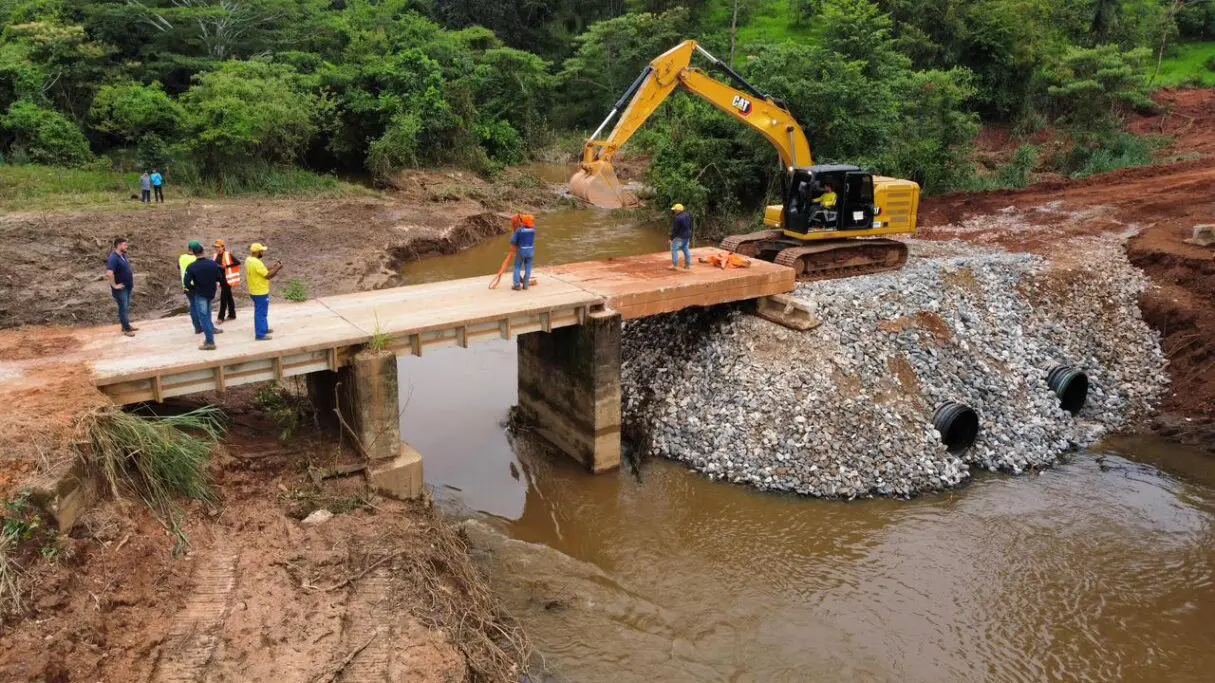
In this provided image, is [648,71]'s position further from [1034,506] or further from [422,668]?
[422,668]

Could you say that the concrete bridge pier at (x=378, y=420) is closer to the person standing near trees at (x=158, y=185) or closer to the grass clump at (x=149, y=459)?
the grass clump at (x=149, y=459)

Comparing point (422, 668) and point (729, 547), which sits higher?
point (422, 668)

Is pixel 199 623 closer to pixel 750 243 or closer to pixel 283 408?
pixel 283 408

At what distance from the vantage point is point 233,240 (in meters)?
23.3

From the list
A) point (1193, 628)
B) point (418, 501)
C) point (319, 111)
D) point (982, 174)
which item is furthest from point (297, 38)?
point (1193, 628)

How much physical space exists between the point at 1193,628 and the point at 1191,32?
140 feet

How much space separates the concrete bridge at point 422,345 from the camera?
1012cm

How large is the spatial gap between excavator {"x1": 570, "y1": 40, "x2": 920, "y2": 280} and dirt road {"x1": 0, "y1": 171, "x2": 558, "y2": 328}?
27.2 feet

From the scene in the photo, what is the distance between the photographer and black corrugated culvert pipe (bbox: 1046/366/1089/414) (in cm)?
1500

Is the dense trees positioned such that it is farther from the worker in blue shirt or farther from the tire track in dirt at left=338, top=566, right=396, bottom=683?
the tire track in dirt at left=338, top=566, right=396, bottom=683

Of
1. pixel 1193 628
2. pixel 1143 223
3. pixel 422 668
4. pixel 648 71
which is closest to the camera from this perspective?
pixel 422 668

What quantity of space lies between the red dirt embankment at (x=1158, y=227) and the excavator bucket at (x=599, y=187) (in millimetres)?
10084

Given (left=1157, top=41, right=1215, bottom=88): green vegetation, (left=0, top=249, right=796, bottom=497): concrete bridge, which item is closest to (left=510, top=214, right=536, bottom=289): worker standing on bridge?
(left=0, top=249, right=796, bottom=497): concrete bridge

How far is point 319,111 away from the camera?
3312 cm
